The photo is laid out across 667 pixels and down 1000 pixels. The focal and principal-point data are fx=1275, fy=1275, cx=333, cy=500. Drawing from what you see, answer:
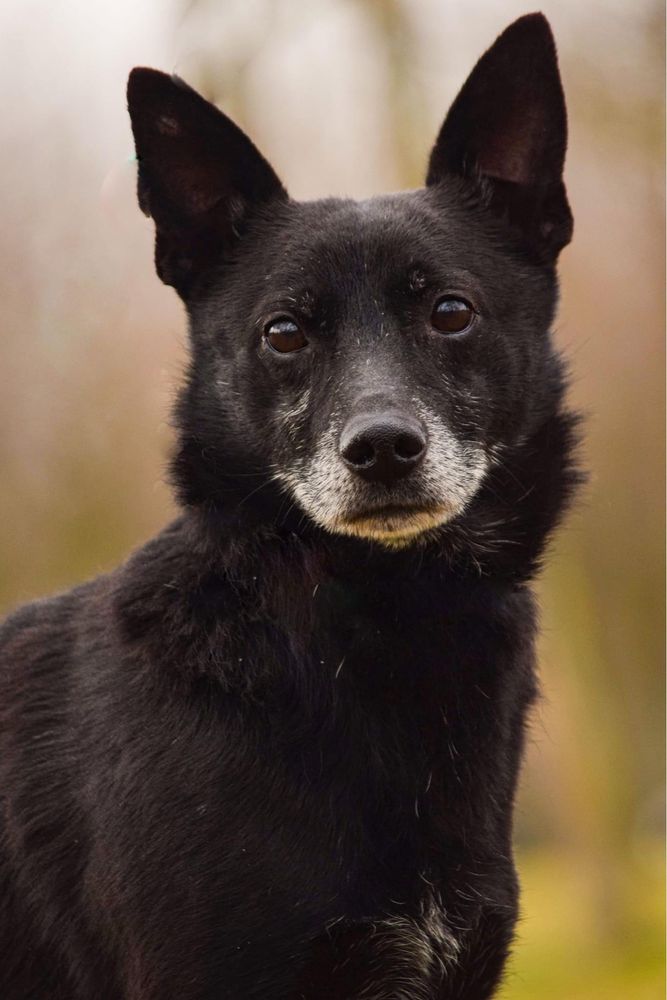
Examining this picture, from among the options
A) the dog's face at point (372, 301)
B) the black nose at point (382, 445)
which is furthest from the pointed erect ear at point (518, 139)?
the black nose at point (382, 445)

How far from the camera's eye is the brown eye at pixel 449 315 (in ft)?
10.1

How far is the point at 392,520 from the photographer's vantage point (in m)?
2.96

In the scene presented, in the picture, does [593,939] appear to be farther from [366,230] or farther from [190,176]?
[190,176]

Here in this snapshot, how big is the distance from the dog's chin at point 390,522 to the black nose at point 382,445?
0.09m

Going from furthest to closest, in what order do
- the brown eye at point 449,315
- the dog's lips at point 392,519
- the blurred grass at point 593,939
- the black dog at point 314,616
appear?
the blurred grass at point 593,939 → the brown eye at point 449,315 → the dog's lips at point 392,519 → the black dog at point 314,616

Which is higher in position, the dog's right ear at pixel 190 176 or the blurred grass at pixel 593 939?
the dog's right ear at pixel 190 176

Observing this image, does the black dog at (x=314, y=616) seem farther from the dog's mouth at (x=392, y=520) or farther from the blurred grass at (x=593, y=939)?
the blurred grass at (x=593, y=939)

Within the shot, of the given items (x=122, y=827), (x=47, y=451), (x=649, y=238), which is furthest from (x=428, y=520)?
→ (x=47, y=451)

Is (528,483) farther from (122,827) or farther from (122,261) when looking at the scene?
(122,261)

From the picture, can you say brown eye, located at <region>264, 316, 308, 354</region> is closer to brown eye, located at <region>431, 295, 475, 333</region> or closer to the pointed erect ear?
brown eye, located at <region>431, 295, 475, 333</region>

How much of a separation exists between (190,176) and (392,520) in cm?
107

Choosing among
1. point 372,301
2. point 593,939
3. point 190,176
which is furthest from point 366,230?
point 593,939

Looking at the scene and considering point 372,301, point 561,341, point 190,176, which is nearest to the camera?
point 372,301

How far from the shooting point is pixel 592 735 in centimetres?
756
